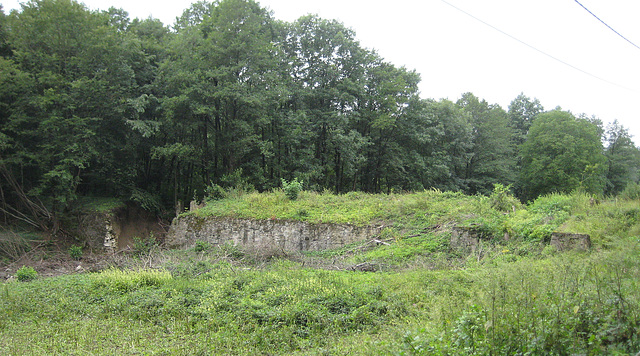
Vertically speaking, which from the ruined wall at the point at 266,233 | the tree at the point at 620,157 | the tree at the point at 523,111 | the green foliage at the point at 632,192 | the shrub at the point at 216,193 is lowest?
the ruined wall at the point at 266,233

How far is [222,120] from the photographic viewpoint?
23328mm

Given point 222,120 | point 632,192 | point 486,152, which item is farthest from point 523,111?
point 632,192

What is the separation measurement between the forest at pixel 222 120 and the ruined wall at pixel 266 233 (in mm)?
3527

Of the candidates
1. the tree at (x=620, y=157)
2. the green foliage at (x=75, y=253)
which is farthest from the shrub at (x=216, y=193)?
the tree at (x=620, y=157)

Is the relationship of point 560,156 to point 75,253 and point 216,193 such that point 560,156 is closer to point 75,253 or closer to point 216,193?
point 216,193

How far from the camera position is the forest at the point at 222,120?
18750 mm

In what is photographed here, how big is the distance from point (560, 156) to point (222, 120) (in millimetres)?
25647

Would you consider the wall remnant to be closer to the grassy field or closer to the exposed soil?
the exposed soil

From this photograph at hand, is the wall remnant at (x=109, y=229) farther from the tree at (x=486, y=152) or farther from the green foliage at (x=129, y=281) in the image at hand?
the tree at (x=486, y=152)

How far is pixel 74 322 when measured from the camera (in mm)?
7355

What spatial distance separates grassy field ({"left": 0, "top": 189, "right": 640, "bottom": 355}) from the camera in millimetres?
4352

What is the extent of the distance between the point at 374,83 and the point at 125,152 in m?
17.5

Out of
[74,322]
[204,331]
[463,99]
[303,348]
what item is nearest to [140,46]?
[74,322]

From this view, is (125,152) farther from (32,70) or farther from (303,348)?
(303,348)
